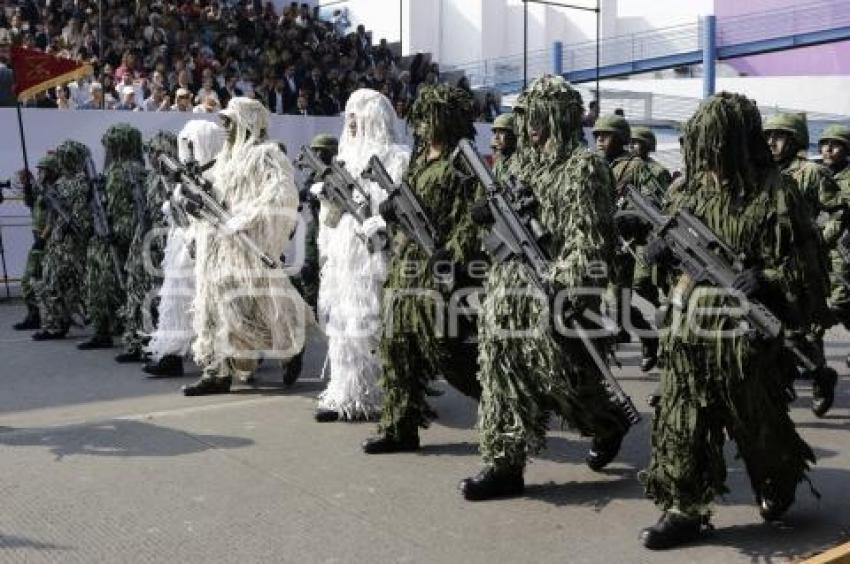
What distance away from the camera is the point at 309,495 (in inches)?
184

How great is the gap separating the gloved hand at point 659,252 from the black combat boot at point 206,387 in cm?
370

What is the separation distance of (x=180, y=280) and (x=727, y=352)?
461 centimetres

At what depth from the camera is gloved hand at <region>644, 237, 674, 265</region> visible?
4.03 metres

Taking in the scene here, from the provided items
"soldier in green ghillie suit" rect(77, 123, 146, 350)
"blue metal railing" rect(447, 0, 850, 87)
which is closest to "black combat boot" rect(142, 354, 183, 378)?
"soldier in green ghillie suit" rect(77, 123, 146, 350)

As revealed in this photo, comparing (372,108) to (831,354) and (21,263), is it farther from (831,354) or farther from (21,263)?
(21,263)

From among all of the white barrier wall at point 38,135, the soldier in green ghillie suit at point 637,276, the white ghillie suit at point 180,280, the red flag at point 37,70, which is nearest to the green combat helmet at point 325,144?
the white barrier wall at point 38,135

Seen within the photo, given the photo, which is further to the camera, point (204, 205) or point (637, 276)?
point (637, 276)

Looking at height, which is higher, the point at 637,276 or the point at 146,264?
the point at 146,264

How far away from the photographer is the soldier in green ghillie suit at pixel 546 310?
428 cm

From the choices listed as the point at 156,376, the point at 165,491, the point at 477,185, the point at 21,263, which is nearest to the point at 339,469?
the point at 165,491

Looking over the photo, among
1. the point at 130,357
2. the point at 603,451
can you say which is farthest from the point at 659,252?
the point at 130,357

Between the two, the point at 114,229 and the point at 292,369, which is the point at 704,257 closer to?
the point at 292,369

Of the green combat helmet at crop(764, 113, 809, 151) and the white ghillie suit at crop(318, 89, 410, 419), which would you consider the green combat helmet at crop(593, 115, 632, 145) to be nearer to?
the green combat helmet at crop(764, 113, 809, 151)

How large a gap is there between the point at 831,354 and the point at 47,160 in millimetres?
7085
